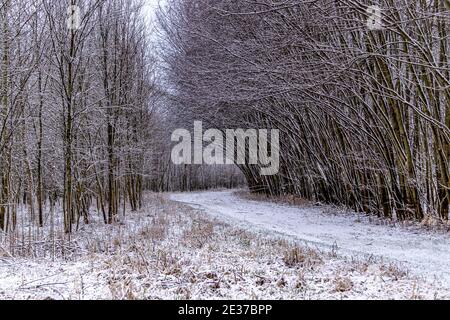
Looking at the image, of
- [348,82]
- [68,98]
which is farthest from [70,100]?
[348,82]

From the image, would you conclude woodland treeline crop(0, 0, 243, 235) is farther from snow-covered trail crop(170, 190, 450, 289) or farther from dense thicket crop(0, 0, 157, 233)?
snow-covered trail crop(170, 190, 450, 289)

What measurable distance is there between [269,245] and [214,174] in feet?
115

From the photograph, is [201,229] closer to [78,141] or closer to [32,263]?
[32,263]

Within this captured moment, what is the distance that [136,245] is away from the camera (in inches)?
291

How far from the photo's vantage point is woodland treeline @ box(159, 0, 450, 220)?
9.20m

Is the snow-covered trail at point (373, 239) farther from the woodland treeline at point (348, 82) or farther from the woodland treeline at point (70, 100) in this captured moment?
the woodland treeline at point (70, 100)

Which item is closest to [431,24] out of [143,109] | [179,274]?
[179,274]

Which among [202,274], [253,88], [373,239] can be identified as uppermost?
[253,88]

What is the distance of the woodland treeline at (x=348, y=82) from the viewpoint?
9.20 meters

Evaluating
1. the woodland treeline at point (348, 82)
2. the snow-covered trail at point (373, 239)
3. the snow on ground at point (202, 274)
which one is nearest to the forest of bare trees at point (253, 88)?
the woodland treeline at point (348, 82)

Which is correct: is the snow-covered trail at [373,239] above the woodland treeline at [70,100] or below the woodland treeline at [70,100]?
below

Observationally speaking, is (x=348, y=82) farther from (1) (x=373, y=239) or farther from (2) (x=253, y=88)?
(1) (x=373, y=239)

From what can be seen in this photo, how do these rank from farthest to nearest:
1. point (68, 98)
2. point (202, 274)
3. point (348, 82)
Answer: point (348, 82) → point (68, 98) → point (202, 274)

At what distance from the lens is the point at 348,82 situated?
11.7m
